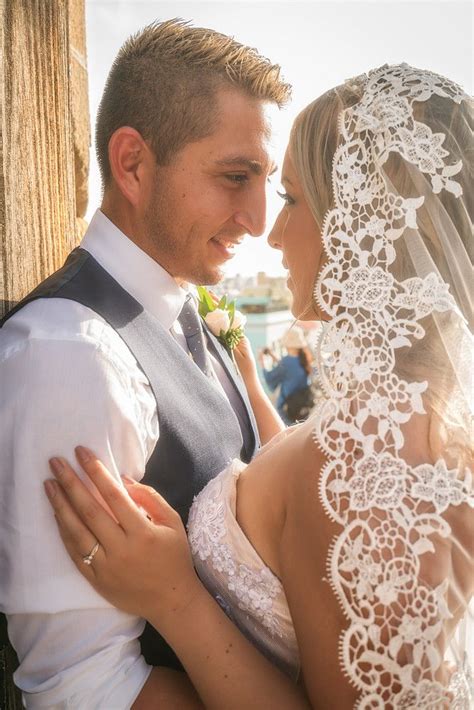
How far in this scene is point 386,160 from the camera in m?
1.38

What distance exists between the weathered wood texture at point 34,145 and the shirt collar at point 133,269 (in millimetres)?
92

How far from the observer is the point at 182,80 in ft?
6.73

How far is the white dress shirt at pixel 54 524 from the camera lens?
4.38 feet

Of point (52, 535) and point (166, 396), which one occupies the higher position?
point (166, 396)

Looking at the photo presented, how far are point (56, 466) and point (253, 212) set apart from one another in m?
1.13

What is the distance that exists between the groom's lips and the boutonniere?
0.35 meters

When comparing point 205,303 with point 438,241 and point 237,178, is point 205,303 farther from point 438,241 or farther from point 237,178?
point 438,241

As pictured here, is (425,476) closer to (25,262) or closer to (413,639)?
(413,639)

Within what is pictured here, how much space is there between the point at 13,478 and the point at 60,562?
20 cm

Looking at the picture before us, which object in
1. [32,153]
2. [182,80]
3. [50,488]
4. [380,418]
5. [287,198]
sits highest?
[182,80]

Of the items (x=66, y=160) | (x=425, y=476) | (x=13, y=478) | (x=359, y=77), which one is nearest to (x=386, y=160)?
(x=359, y=77)

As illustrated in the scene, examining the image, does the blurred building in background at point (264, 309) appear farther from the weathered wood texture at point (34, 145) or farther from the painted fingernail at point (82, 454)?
the painted fingernail at point (82, 454)

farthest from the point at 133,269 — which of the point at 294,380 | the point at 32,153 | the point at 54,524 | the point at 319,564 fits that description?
the point at 294,380

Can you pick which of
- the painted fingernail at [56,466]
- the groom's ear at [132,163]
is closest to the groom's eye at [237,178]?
the groom's ear at [132,163]
